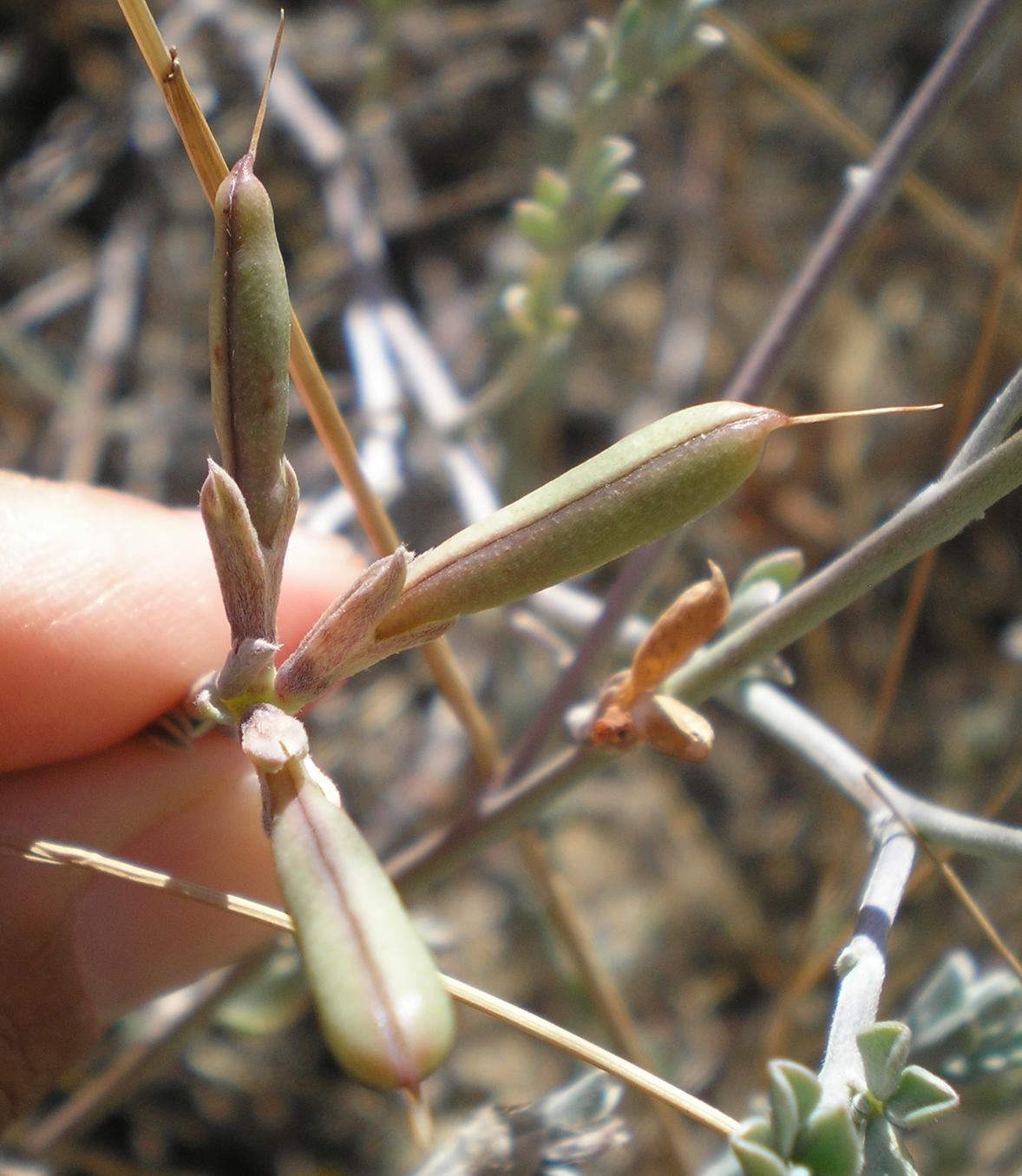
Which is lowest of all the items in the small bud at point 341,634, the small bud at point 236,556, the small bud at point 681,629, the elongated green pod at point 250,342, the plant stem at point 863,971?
the plant stem at point 863,971

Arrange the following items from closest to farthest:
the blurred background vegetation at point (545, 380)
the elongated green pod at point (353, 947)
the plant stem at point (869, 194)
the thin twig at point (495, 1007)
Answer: the elongated green pod at point (353, 947)
the thin twig at point (495, 1007)
the plant stem at point (869, 194)
the blurred background vegetation at point (545, 380)

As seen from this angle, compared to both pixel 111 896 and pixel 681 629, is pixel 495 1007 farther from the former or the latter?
pixel 111 896

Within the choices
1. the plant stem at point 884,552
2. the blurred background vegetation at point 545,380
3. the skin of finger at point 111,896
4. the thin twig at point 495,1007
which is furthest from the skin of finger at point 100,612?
the blurred background vegetation at point 545,380

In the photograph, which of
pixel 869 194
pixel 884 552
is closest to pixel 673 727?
pixel 884 552

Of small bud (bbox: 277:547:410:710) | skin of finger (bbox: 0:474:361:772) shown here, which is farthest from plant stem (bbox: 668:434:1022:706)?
skin of finger (bbox: 0:474:361:772)

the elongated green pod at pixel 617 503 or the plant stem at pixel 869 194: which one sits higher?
the plant stem at pixel 869 194

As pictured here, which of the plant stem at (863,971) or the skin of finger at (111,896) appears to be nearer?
the plant stem at (863,971)

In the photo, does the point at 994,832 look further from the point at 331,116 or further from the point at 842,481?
the point at 331,116

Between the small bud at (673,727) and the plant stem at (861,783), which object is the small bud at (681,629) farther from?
the plant stem at (861,783)
